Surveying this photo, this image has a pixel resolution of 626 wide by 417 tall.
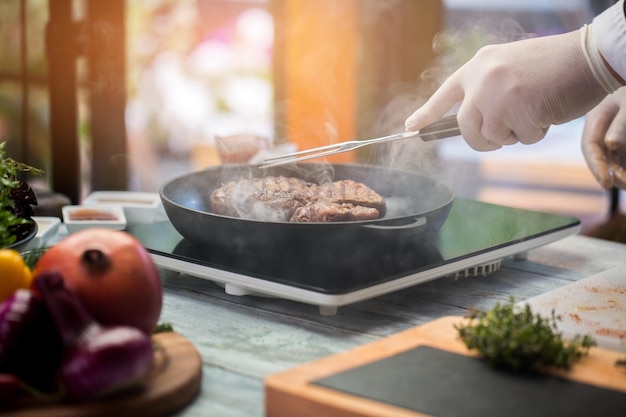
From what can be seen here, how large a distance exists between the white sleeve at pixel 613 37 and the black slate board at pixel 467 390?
0.76 metres

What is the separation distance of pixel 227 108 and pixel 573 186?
7.38 feet

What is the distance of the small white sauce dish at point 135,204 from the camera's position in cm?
227

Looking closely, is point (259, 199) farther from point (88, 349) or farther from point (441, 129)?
point (88, 349)

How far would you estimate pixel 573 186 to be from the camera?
494 centimetres

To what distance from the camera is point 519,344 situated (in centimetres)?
110

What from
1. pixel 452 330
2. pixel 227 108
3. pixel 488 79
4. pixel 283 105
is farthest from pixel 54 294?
→ pixel 227 108

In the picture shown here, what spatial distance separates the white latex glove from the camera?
1626mm

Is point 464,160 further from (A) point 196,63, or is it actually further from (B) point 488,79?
(B) point 488,79

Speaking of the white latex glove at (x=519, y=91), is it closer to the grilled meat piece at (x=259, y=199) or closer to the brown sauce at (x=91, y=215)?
the grilled meat piece at (x=259, y=199)

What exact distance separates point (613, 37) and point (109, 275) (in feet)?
3.53

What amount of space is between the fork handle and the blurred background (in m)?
1.74

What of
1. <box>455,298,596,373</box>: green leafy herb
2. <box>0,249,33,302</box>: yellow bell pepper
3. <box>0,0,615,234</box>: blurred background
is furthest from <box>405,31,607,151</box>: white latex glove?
<box>0,0,615,234</box>: blurred background

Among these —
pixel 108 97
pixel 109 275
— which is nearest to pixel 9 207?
pixel 109 275

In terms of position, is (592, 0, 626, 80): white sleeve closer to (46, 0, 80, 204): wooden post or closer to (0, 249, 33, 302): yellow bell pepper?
(0, 249, 33, 302): yellow bell pepper
